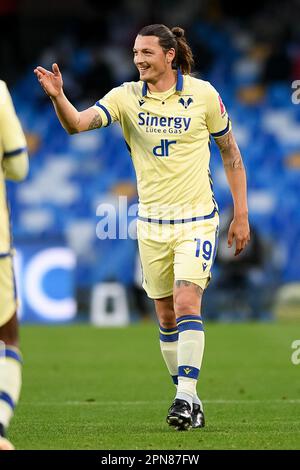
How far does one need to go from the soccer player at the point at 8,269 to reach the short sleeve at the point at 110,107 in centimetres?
204

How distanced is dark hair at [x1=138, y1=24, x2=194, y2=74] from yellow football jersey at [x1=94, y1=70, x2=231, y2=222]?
0.13m

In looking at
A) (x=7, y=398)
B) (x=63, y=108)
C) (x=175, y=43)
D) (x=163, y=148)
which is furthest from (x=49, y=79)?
(x=7, y=398)

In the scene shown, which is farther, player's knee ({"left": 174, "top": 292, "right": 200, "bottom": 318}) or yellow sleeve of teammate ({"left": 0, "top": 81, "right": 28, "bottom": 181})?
player's knee ({"left": 174, "top": 292, "right": 200, "bottom": 318})

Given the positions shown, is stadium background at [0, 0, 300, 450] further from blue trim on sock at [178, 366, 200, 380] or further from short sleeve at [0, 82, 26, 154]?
short sleeve at [0, 82, 26, 154]

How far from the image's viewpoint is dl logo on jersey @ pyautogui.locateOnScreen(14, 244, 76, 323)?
54.3 ft

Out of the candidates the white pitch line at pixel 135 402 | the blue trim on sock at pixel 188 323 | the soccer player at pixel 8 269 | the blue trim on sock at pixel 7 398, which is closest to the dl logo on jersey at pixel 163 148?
the blue trim on sock at pixel 188 323

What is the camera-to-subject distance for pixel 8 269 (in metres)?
5.38

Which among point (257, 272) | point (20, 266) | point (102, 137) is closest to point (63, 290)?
point (20, 266)

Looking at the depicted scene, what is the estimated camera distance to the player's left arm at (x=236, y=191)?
7516mm

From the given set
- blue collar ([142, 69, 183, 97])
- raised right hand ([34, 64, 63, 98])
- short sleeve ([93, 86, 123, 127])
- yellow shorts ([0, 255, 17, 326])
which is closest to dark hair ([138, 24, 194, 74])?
blue collar ([142, 69, 183, 97])

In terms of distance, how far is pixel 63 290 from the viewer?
16.7 meters

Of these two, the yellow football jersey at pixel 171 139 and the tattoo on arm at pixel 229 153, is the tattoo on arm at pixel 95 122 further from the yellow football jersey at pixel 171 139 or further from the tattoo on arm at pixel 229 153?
the tattoo on arm at pixel 229 153

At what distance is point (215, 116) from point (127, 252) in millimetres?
10102

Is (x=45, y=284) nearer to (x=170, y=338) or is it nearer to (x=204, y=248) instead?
(x=170, y=338)
